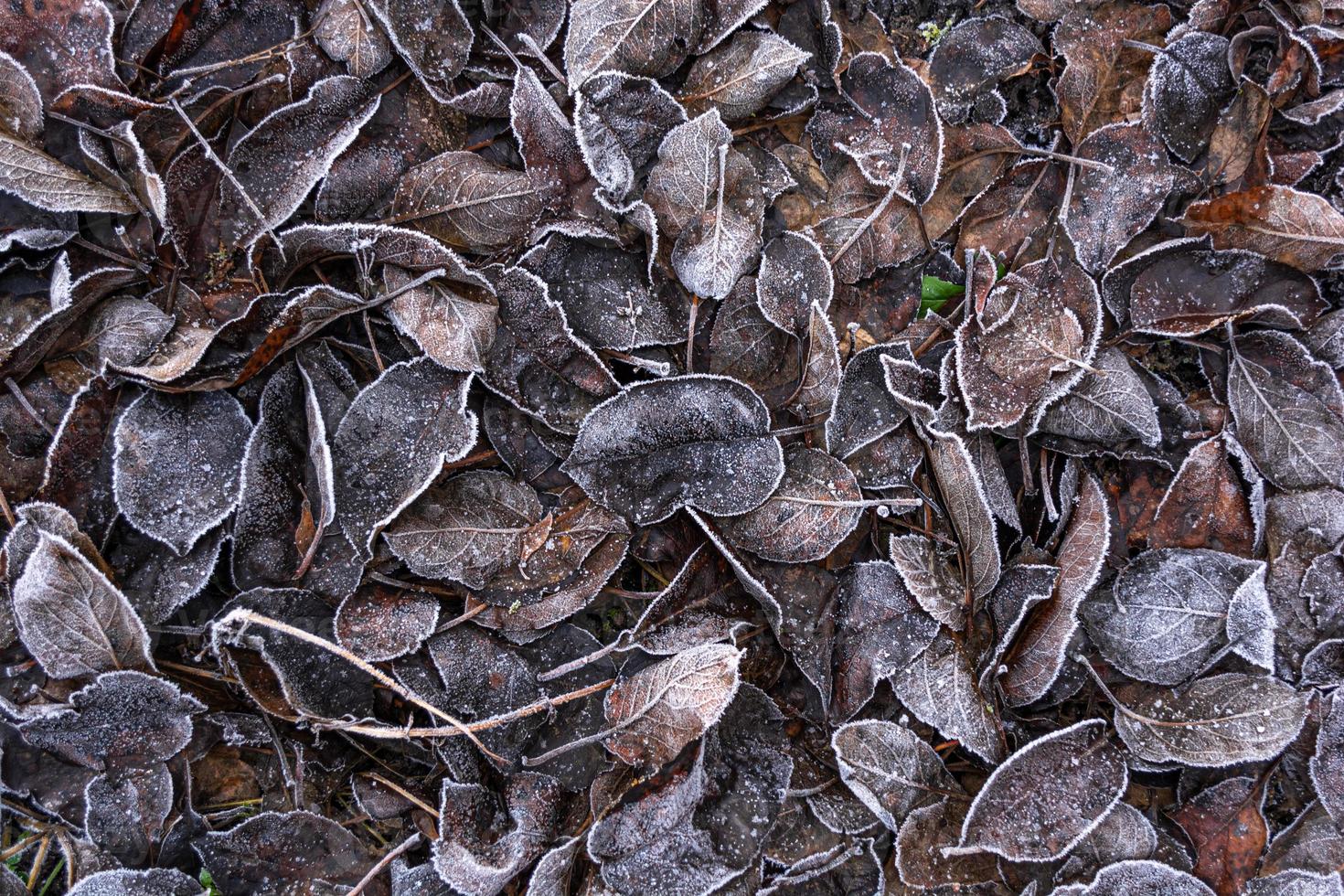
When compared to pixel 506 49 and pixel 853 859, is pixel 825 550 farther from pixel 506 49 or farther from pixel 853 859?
pixel 506 49

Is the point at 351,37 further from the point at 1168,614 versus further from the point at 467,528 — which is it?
the point at 1168,614

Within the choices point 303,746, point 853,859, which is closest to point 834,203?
point 853,859

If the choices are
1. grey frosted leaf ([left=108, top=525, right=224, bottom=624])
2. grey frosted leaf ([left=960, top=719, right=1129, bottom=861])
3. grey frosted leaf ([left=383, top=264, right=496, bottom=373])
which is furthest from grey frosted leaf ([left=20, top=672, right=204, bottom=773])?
grey frosted leaf ([left=960, top=719, right=1129, bottom=861])

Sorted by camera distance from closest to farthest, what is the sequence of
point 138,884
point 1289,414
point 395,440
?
1. point 138,884
2. point 395,440
3. point 1289,414

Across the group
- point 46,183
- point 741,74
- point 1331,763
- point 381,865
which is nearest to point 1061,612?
point 1331,763

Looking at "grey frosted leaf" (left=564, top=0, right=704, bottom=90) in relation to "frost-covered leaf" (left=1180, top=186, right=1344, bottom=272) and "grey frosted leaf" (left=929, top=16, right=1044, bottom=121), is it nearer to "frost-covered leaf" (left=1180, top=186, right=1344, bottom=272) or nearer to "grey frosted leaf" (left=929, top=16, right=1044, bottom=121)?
"grey frosted leaf" (left=929, top=16, right=1044, bottom=121)

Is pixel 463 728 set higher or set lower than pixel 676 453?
lower

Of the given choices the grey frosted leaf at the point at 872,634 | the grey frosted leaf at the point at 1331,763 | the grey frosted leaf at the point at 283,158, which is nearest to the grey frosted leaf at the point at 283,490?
the grey frosted leaf at the point at 283,158
